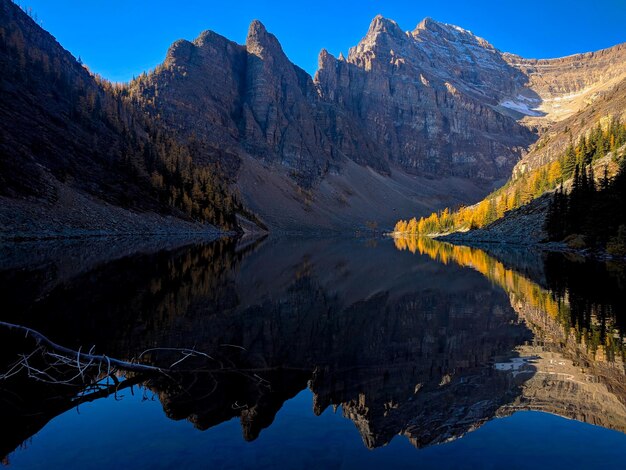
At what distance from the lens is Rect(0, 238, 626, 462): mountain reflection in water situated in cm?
838

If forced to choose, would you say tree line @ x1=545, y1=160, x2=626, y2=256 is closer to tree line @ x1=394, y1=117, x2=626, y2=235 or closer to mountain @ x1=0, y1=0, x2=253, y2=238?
tree line @ x1=394, y1=117, x2=626, y2=235

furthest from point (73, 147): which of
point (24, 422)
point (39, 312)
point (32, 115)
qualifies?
point (24, 422)

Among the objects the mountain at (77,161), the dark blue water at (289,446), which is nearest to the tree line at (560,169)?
the mountain at (77,161)

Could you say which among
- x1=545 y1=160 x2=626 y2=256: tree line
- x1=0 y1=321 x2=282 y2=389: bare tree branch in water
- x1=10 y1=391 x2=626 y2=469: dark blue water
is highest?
x1=545 y1=160 x2=626 y2=256: tree line

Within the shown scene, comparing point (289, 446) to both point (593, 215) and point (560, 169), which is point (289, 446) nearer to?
point (593, 215)

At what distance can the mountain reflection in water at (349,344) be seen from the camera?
838cm

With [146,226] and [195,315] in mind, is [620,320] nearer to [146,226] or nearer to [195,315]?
[195,315]

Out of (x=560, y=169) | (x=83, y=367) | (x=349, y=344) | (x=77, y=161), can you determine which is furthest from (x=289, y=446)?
(x=560, y=169)

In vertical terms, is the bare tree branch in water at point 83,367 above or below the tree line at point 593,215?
below

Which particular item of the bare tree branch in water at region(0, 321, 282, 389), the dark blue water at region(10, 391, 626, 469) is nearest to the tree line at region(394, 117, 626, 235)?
the dark blue water at region(10, 391, 626, 469)

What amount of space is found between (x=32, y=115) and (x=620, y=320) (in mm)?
109980

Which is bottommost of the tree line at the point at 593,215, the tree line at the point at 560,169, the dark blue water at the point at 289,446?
the dark blue water at the point at 289,446

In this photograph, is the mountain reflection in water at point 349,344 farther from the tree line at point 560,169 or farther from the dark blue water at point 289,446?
the tree line at point 560,169

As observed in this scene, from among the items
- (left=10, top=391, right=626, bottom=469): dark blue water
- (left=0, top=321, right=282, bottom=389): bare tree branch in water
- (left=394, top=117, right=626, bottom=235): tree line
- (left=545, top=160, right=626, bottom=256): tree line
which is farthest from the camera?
(left=394, top=117, right=626, bottom=235): tree line
